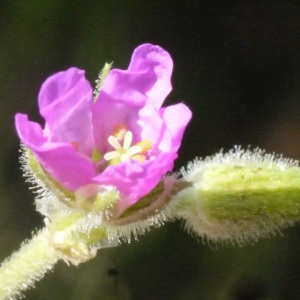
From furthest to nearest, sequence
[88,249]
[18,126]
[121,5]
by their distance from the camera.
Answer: [121,5], [88,249], [18,126]

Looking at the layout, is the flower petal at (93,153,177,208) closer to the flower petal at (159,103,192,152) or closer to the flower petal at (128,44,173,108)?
the flower petal at (159,103,192,152)

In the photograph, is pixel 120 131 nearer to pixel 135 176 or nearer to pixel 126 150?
pixel 126 150

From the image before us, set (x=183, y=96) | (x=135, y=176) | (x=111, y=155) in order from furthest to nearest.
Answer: (x=183, y=96)
(x=111, y=155)
(x=135, y=176)

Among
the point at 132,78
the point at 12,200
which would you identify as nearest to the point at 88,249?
the point at 132,78

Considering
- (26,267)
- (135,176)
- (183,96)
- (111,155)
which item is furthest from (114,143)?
(183,96)

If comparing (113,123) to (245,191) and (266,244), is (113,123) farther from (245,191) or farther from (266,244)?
(266,244)

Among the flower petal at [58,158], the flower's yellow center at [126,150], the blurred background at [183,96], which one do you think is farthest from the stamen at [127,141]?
the blurred background at [183,96]

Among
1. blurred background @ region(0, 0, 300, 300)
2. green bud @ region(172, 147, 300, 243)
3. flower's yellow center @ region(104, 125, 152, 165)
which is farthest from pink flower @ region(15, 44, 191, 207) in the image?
blurred background @ region(0, 0, 300, 300)
